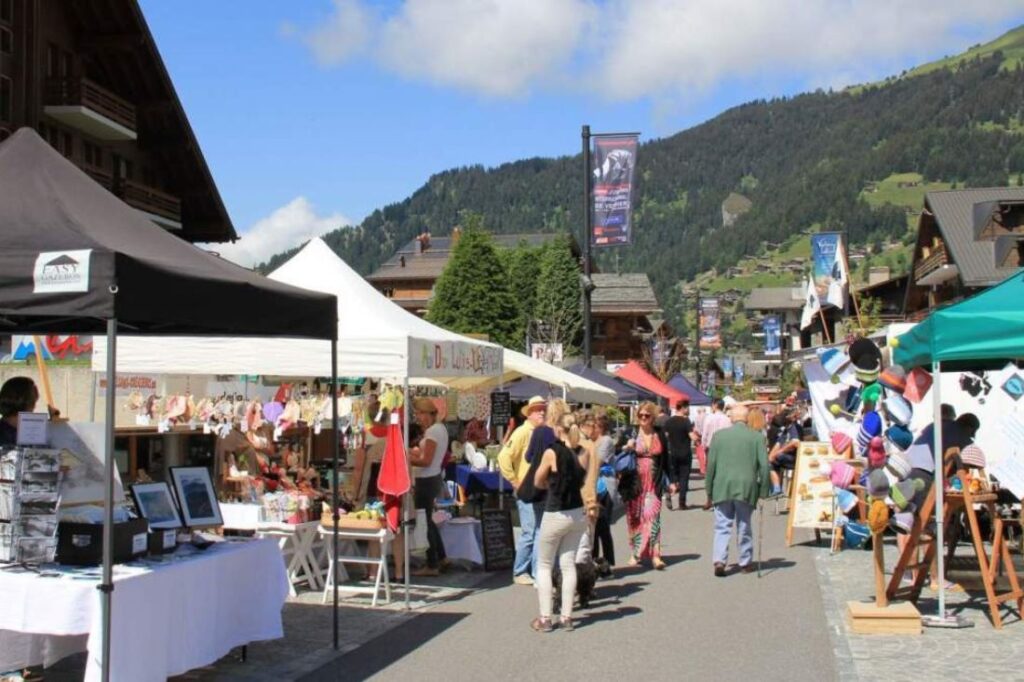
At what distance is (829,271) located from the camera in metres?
22.0

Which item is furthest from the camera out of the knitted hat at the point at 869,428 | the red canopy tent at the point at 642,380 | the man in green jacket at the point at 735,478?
the red canopy tent at the point at 642,380

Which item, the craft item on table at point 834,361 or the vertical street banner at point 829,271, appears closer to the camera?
the craft item on table at point 834,361

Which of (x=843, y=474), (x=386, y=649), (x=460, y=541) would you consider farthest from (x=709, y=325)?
(x=386, y=649)

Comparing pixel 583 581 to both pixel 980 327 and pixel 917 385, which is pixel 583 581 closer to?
pixel 917 385

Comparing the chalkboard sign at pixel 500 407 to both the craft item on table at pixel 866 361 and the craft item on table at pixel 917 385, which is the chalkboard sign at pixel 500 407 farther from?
the craft item on table at pixel 917 385

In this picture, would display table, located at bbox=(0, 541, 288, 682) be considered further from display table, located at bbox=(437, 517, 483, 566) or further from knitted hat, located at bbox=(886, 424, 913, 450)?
knitted hat, located at bbox=(886, 424, 913, 450)

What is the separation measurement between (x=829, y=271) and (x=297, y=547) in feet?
45.1

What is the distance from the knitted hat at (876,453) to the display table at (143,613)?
16.9 feet

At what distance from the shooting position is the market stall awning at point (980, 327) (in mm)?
8922

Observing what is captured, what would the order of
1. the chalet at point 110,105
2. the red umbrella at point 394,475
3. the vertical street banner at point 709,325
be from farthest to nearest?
the vertical street banner at point 709,325
the chalet at point 110,105
the red umbrella at point 394,475

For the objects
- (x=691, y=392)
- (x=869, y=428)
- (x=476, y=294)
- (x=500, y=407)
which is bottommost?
(x=869, y=428)

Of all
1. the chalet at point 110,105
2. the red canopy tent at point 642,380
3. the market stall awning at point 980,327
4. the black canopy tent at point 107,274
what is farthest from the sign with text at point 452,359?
the chalet at point 110,105

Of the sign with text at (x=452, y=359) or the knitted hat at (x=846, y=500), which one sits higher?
the sign with text at (x=452, y=359)

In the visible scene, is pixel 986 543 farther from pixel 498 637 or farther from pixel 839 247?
pixel 498 637
